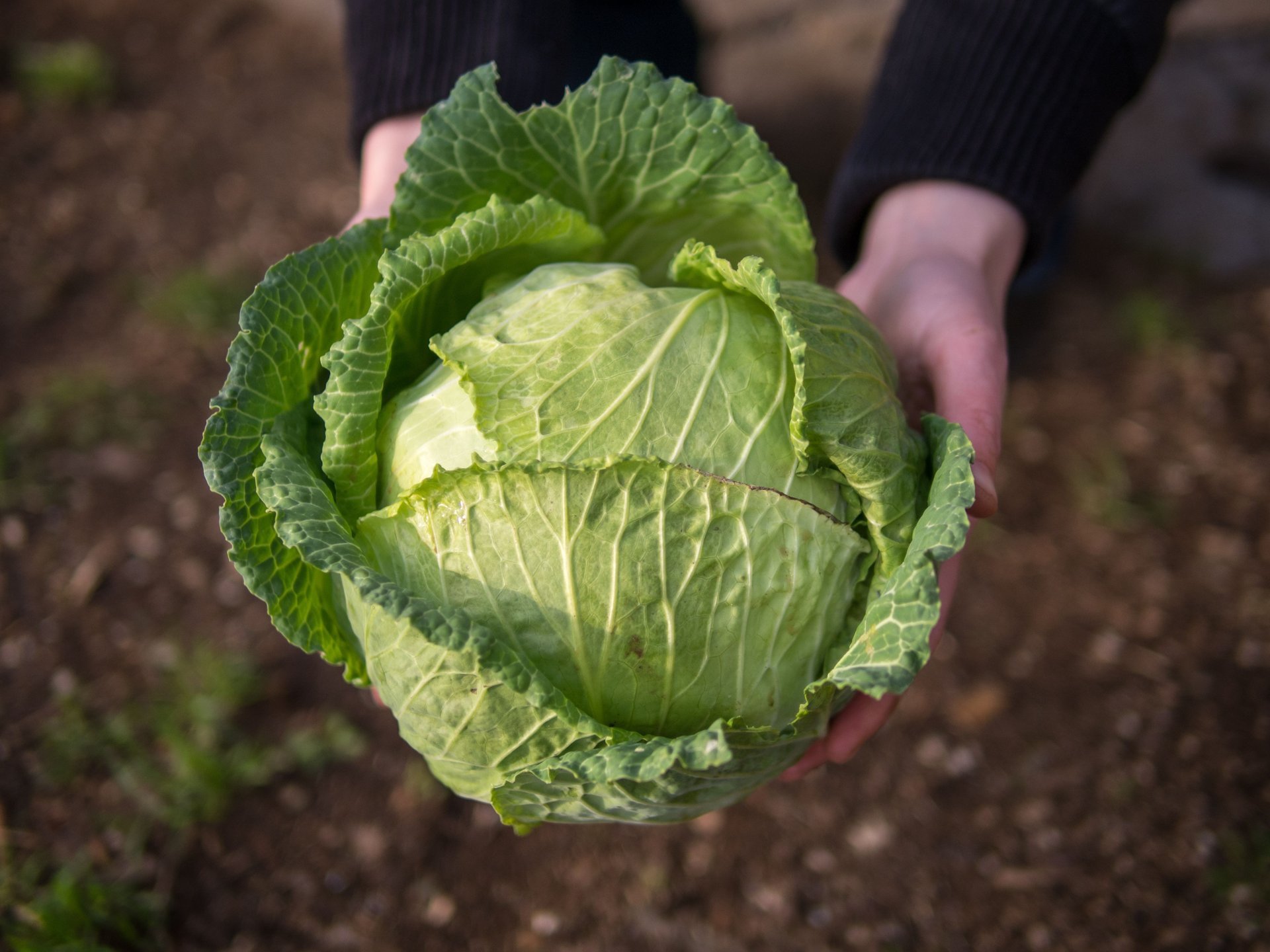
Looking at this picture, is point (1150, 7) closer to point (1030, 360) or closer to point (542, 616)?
point (1030, 360)

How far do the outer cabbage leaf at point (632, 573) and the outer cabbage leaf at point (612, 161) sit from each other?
846 millimetres

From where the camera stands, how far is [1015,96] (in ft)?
10.7

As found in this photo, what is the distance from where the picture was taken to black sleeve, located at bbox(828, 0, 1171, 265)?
321 cm

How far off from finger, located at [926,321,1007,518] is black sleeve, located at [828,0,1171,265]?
78 centimetres

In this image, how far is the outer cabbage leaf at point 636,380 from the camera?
6.84ft

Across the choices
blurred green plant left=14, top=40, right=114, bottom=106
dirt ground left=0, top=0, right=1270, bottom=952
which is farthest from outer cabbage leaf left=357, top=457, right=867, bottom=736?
blurred green plant left=14, top=40, right=114, bottom=106

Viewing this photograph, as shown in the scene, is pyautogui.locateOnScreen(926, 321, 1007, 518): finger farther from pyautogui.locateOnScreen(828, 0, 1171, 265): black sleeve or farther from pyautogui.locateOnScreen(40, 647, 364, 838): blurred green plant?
pyautogui.locateOnScreen(40, 647, 364, 838): blurred green plant

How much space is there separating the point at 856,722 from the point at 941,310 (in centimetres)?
119

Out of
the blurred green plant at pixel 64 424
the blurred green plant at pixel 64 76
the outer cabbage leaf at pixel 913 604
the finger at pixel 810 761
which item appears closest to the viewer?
the outer cabbage leaf at pixel 913 604

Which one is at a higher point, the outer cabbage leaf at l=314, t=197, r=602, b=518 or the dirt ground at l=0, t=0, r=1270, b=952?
the outer cabbage leaf at l=314, t=197, r=602, b=518

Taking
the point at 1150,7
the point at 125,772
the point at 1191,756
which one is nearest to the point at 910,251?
the point at 1150,7

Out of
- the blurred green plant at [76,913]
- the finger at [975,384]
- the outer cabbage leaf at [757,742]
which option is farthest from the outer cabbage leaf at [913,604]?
the blurred green plant at [76,913]

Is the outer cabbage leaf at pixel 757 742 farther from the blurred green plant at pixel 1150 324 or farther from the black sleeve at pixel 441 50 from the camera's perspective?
the blurred green plant at pixel 1150 324

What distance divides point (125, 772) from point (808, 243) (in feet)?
10.4
